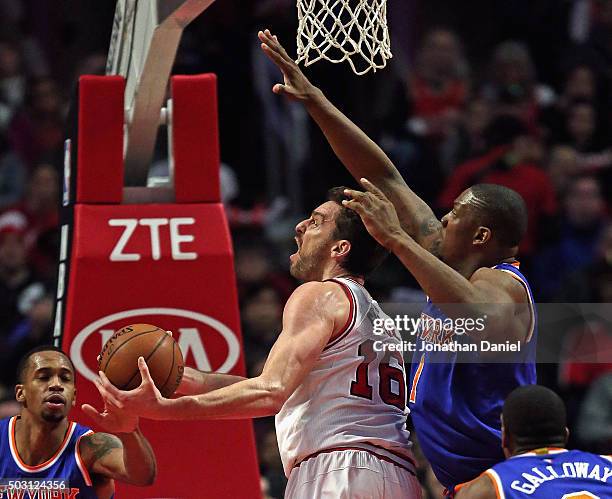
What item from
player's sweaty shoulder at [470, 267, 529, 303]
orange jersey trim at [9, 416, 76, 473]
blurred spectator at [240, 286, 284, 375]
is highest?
player's sweaty shoulder at [470, 267, 529, 303]

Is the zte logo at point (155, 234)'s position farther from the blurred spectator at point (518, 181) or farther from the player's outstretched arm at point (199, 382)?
the blurred spectator at point (518, 181)

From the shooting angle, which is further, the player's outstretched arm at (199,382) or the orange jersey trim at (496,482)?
the player's outstretched arm at (199,382)

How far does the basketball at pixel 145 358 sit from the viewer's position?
4781 millimetres

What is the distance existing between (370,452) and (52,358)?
1.50 m

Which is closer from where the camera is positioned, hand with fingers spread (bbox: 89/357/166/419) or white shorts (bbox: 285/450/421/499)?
hand with fingers spread (bbox: 89/357/166/419)

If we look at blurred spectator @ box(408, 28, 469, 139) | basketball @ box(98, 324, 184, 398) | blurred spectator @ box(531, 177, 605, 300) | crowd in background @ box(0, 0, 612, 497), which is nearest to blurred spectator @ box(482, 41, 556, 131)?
crowd in background @ box(0, 0, 612, 497)

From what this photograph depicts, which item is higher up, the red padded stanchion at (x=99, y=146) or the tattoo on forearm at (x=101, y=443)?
the red padded stanchion at (x=99, y=146)

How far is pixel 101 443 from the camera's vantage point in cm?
552

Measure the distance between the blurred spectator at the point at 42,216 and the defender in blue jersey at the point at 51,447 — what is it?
4.24m

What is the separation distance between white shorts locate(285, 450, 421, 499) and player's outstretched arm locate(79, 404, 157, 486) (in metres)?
0.60

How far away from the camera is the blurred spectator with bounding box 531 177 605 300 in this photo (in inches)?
388

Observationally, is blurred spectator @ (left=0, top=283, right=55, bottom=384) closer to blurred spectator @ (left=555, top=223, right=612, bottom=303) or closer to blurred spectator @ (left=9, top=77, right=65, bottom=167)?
blurred spectator @ (left=9, top=77, right=65, bottom=167)

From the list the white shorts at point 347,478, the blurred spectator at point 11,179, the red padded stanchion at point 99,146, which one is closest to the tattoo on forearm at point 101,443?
the white shorts at point 347,478

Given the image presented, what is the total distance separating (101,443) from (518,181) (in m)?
5.35
